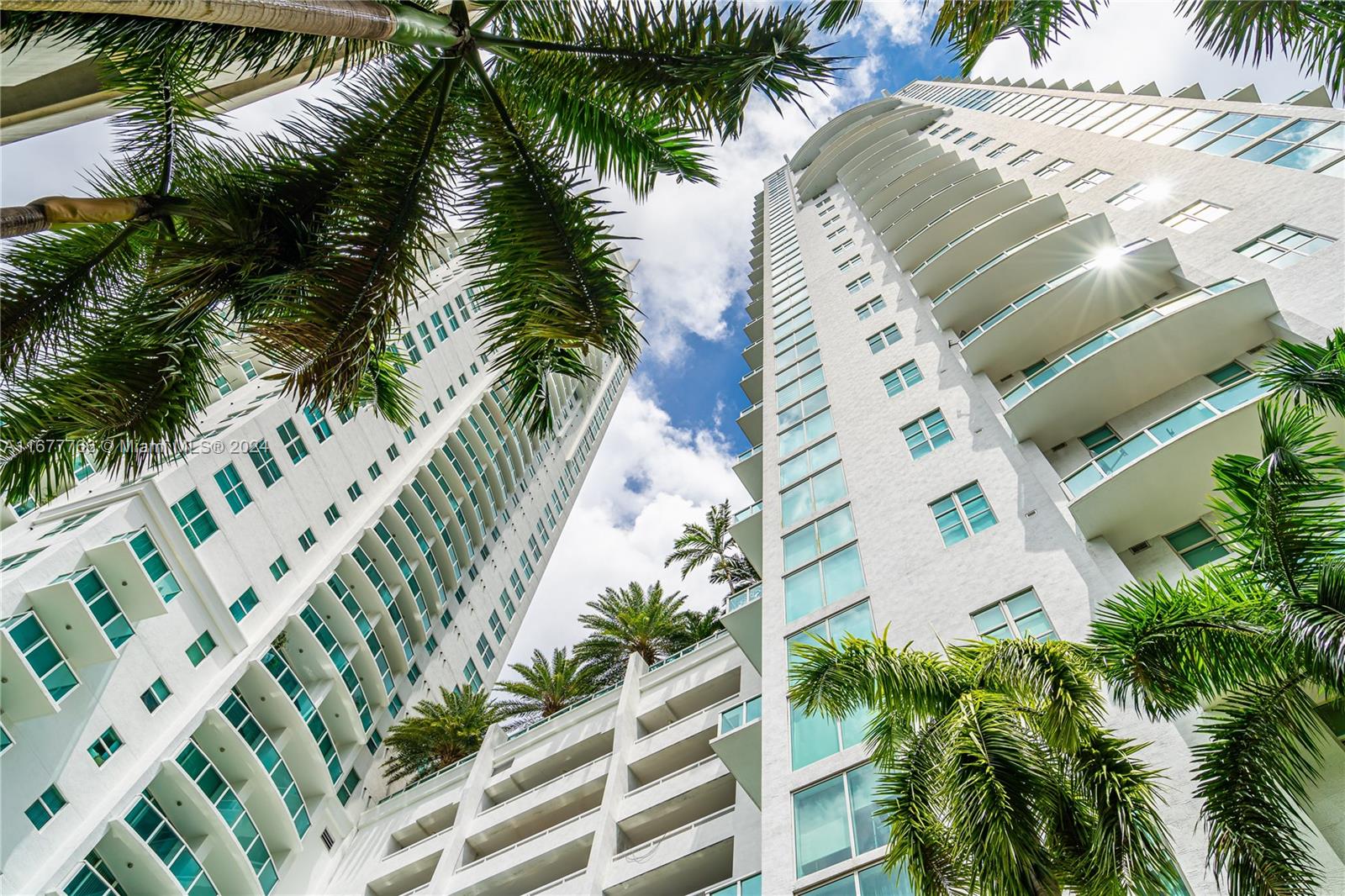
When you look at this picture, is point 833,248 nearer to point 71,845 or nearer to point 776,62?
point 776,62

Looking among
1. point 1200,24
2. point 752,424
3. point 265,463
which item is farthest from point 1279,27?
point 265,463

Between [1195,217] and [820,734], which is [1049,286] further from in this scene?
[820,734]

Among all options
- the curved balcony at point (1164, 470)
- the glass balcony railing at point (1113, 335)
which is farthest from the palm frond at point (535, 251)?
the glass balcony railing at point (1113, 335)

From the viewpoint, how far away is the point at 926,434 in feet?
61.9

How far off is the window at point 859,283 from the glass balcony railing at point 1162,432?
17.8 meters

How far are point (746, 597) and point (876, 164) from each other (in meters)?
32.1

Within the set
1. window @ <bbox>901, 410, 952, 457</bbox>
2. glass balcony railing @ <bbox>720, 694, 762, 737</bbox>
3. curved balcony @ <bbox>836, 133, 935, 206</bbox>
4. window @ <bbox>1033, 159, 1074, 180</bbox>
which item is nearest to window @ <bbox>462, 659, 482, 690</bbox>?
glass balcony railing @ <bbox>720, 694, 762, 737</bbox>

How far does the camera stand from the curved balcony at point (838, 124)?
61.6 metres

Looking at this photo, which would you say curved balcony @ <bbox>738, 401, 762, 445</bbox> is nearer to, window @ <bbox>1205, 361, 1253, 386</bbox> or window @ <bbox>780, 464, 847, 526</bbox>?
window @ <bbox>780, 464, 847, 526</bbox>

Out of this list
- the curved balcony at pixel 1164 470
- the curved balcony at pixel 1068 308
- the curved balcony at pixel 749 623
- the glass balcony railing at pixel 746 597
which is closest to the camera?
the curved balcony at pixel 1164 470

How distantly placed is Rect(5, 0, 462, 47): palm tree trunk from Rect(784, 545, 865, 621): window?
14.2m

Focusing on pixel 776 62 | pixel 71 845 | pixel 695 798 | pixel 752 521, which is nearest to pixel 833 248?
pixel 752 521

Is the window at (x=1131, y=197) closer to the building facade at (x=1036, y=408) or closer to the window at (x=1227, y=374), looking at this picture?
the building facade at (x=1036, y=408)

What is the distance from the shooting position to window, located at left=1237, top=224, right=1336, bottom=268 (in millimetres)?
14523
